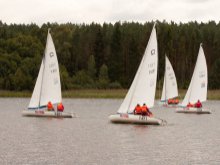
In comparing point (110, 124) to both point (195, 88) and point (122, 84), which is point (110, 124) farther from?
point (122, 84)

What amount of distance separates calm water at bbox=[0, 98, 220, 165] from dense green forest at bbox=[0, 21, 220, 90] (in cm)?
6597

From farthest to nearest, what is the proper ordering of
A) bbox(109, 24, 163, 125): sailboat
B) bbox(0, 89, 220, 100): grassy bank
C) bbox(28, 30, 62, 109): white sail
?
bbox(0, 89, 220, 100): grassy bank → bbox(28, 30, 62, 109): white sail → bbox(109, 24, 163, 125): sailboat

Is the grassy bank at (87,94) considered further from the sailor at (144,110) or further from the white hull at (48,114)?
the sailor at (144,110)

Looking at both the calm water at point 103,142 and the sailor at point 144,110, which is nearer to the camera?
the calm water at point 103,142

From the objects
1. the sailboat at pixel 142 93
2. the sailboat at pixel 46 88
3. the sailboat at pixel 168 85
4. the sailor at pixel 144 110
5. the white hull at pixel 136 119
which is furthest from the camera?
the sailboat at pixel 168 85

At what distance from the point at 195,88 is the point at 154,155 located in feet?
123

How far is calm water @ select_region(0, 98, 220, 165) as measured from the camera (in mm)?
35281

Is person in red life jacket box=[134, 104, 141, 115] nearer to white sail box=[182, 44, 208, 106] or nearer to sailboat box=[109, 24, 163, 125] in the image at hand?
sailboat box=[109, 24, 163, 125]

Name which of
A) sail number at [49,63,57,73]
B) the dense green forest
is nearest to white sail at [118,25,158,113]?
sail number at [49,63,57,73]

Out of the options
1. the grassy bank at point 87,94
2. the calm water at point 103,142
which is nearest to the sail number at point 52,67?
the calm water at point 103,142

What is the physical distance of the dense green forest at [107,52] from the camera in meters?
127

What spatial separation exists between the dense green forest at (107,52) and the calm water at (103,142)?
66.0 metres

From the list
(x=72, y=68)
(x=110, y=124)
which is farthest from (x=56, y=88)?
(x=72, y=68)

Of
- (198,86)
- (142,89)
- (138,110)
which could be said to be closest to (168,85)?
(198,86)
